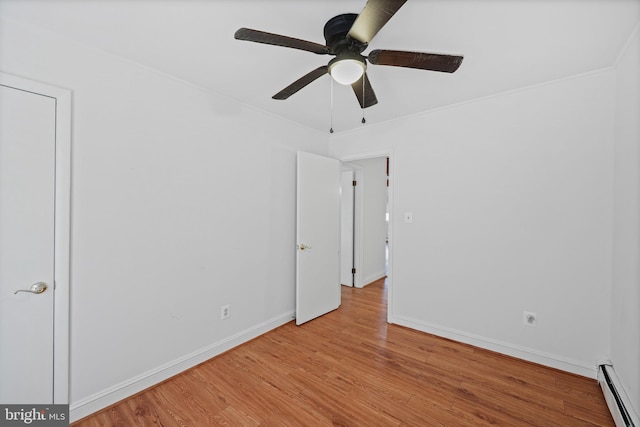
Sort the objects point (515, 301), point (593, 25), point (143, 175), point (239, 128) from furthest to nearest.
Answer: point (239, 128)
point (515, 301)
point (143, 175)
point (593, 25)

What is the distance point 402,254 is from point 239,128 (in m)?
2.28

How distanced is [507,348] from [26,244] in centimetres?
376

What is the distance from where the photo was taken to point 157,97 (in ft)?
6.73

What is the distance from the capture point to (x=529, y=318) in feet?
7.63

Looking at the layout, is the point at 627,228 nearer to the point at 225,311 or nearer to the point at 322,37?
the point at 322,37

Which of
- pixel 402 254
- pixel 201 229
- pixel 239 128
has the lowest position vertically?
pixel 402 254

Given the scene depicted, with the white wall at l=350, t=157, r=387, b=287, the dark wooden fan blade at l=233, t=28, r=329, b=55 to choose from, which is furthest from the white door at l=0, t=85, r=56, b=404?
the white wall at l=350, t=157, r=387, b=287

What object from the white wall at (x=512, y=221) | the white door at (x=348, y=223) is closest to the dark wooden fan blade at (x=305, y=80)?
the white wall at (x=512, y=221)

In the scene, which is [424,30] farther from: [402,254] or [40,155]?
[40,155]

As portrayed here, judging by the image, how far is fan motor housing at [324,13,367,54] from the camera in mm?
1377

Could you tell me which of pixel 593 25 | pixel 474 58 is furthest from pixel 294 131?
pixel 593 25

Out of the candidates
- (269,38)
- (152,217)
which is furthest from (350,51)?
(152,217)

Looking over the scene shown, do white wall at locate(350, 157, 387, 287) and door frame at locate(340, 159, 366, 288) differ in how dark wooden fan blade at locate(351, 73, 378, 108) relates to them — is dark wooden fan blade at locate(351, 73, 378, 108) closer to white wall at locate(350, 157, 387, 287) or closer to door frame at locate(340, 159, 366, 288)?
white wall at locate(350, 157, 387, 287)

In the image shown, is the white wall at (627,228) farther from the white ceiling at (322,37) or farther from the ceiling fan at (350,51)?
the ceiling fan at (350,51)
